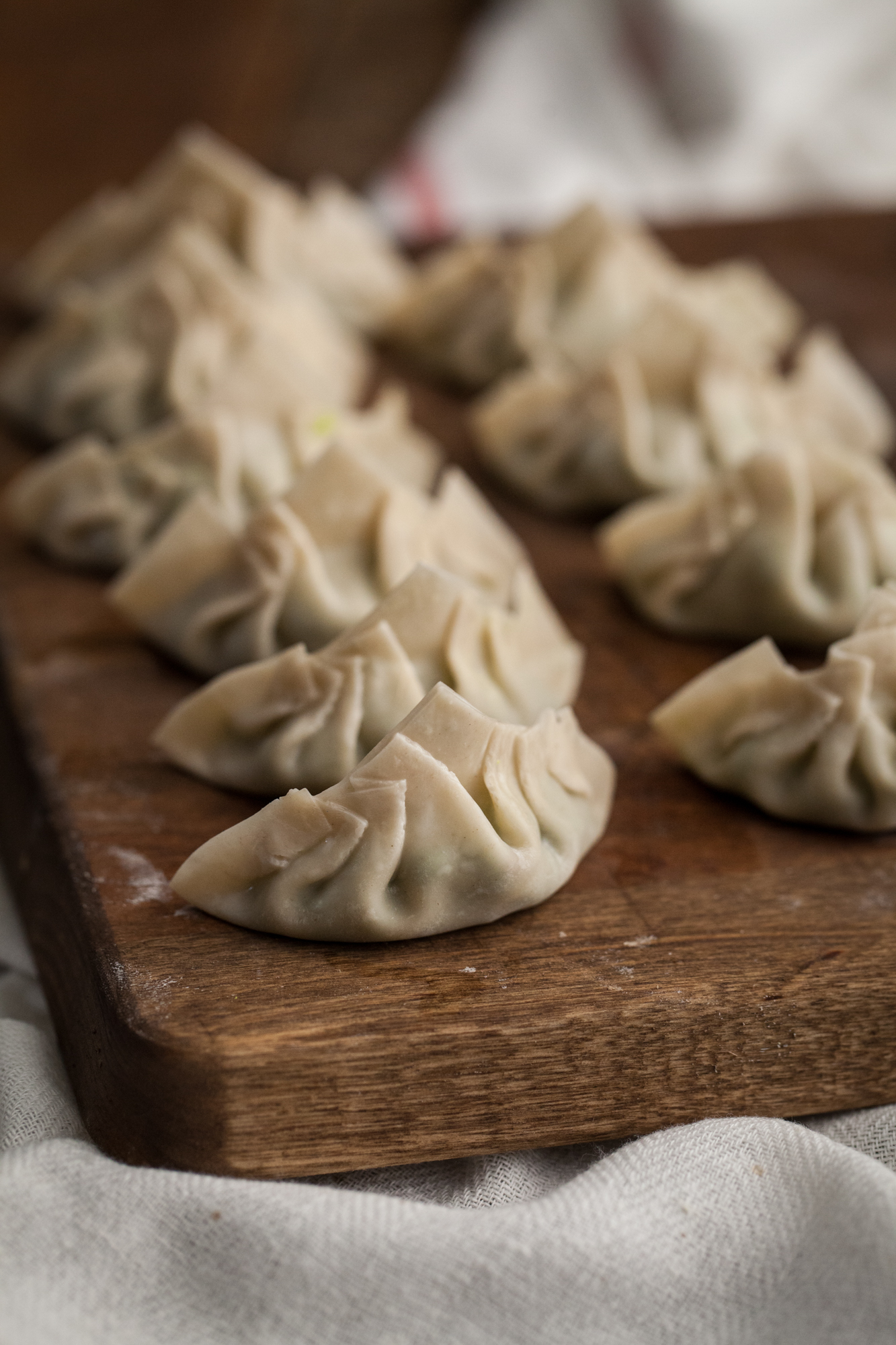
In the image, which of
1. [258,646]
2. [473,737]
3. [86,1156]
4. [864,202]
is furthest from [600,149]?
[86,1156]

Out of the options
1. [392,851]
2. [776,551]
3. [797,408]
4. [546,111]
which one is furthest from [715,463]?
[546,111]

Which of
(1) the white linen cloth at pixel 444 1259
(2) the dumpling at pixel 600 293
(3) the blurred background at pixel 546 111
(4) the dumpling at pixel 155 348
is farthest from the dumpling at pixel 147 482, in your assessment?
(3) the blurred background at pixel 546 111

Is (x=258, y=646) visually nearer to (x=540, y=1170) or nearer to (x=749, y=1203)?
(x=540, y=1170)

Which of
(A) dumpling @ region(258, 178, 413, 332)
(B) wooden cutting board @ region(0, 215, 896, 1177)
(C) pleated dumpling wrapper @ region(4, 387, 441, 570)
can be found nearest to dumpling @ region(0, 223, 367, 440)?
(C) pleated dumpling wrapper @ region(4, 387, 441, 570)

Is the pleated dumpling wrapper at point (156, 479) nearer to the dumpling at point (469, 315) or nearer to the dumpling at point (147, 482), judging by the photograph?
the dumpling at point (147, 482)

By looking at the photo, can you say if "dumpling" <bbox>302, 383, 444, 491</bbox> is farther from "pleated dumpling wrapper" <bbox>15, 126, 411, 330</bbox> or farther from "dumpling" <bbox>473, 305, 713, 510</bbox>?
"pleated dumpling wrapper" <bbox>15, 126, 411, 330</bbox>

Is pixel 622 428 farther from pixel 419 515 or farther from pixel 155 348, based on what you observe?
pixel 155 348
